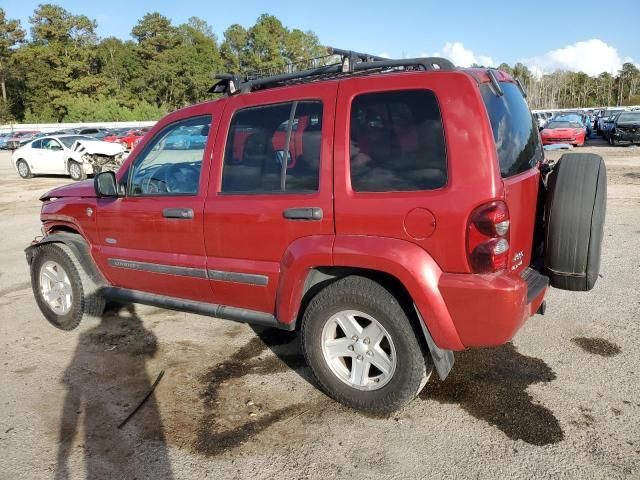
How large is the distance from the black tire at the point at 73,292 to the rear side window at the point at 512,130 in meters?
3.54

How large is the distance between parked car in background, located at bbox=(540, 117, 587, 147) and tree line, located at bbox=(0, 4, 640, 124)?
156ft

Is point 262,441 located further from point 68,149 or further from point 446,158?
point 68,149

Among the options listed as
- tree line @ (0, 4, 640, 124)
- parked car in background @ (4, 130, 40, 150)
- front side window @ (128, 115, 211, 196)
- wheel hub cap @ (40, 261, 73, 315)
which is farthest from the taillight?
tree line @ (0, 4, 640, 124)

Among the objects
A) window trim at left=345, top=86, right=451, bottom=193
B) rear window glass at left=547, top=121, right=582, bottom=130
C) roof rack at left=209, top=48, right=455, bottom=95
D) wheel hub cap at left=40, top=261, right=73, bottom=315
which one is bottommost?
wheel hub cap at left=40, top=261, right=73, bottom=315

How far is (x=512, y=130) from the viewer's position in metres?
3.06

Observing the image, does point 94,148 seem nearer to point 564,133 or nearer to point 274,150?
point 274,150

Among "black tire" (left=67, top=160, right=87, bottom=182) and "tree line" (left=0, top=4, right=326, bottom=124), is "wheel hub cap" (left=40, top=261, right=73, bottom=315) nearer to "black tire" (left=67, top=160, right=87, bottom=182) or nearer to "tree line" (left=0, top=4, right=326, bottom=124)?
"black tire" (left=67, top=160, right=87, bottom=182)

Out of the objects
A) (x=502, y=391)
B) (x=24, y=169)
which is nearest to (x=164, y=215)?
(x=502, y=391)

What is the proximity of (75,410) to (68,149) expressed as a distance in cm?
1721

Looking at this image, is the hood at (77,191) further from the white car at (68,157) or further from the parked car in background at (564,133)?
the parked car in background at (564,133)

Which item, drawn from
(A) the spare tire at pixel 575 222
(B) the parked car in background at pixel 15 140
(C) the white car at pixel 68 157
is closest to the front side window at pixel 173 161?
(A) the spare tire at pixel 575 222

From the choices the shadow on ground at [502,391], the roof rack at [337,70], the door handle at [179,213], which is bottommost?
the shadow on ground at [502,391]

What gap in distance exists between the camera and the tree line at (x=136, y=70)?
71.2 m

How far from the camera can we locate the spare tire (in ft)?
10.0
